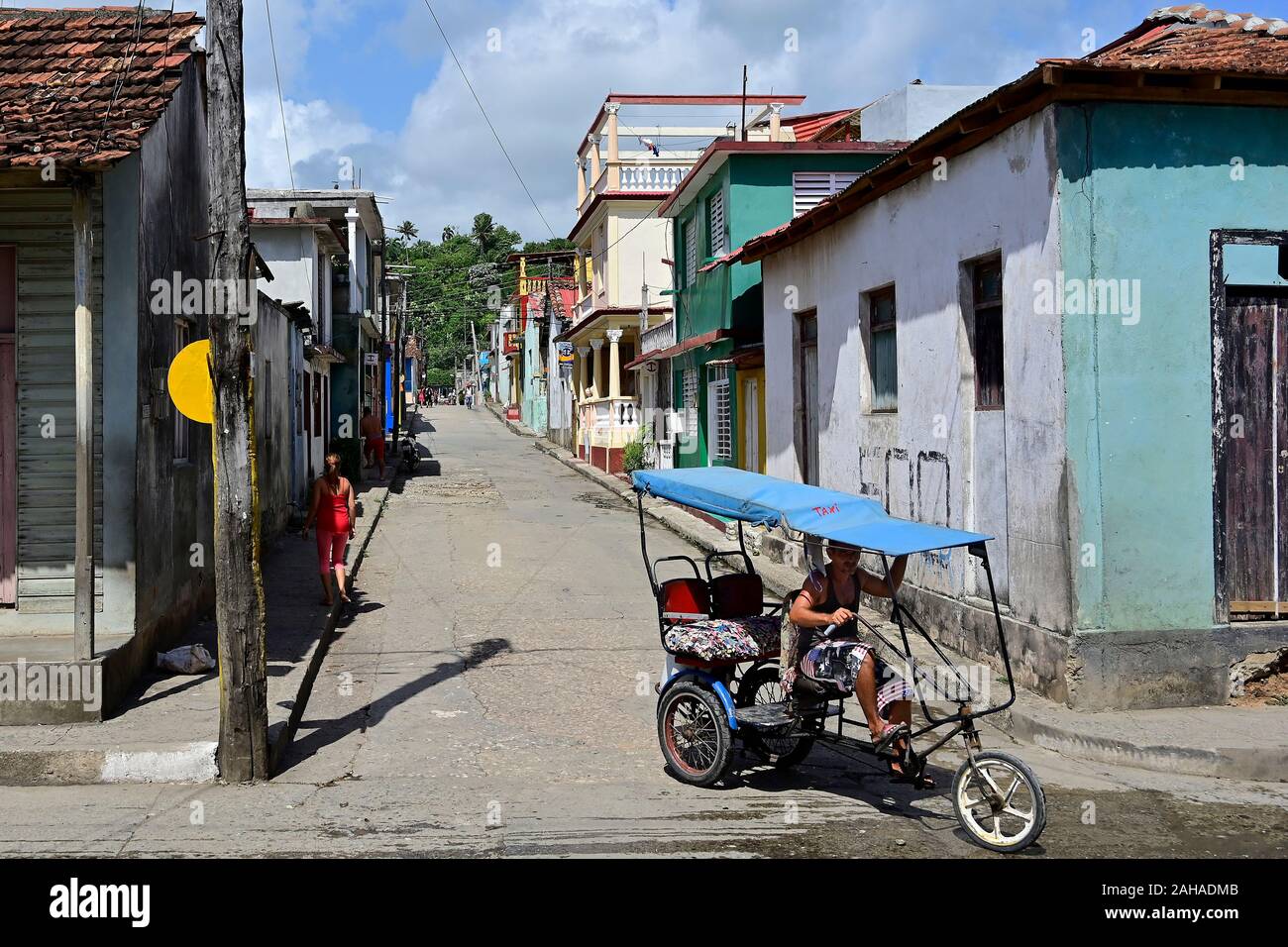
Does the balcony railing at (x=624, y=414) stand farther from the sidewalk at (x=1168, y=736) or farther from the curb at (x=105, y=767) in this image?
the curb at (x=105, y=767)

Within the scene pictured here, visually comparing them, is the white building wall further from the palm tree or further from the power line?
the palm tree

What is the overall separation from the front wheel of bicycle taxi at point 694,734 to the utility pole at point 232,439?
257 cm

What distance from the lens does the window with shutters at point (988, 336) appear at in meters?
10.4

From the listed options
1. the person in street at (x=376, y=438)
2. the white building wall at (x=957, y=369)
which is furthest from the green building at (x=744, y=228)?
the person in street at (x=376, y=438)

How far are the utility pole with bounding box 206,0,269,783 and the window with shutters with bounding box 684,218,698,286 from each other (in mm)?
15631

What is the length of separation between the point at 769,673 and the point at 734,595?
1.86 feet

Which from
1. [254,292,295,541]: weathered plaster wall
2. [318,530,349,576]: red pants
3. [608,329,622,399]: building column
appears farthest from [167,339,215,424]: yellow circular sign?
[608,329,622,399]: building column

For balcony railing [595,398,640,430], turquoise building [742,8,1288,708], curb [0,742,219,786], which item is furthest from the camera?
balcony railing [595,398,640,430]

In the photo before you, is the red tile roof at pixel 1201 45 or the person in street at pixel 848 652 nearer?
the person in street at pixel 848 652

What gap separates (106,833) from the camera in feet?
21.4

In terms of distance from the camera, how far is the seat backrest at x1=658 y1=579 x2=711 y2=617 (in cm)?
793

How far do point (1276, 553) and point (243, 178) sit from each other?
801 cm

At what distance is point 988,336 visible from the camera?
34.9ft

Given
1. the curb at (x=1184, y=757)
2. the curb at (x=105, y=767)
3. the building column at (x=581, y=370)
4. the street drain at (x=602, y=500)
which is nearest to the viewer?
the curb at (x=105, y=767)
